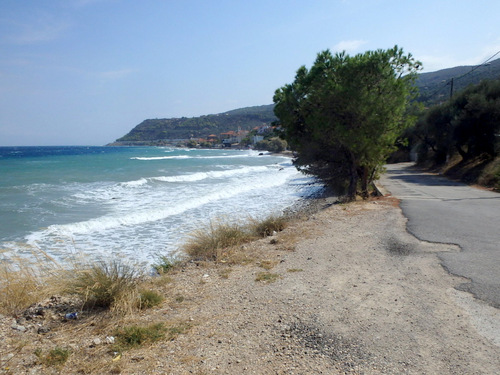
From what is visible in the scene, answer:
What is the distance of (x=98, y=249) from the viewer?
1005 cm

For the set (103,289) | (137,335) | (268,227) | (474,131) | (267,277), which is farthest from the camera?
(474,131)

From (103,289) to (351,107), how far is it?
35.3ft

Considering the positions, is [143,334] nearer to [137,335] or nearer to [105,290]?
[137,335]

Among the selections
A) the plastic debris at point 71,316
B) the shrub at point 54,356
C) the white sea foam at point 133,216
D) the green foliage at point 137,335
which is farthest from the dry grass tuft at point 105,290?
the white sea foam at point 133,216

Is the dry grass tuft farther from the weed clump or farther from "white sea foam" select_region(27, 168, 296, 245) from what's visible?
"white sea foam" select_region(27, 168, 296, 245)

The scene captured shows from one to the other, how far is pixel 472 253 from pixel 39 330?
6.81m

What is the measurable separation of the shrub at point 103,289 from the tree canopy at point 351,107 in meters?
9.97

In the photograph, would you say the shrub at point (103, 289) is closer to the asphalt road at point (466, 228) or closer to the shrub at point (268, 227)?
the asphalt road at point (466, 228)

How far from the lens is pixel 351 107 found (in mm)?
12914

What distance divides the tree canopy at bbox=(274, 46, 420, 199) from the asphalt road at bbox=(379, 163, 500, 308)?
2515 mm

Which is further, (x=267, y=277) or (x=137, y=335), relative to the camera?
(x=267, y=277)

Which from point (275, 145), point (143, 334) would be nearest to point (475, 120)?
point (143, 334)

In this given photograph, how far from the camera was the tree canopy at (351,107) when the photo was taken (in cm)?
1280

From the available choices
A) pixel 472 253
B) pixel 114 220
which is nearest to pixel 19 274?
pixel 472 253
